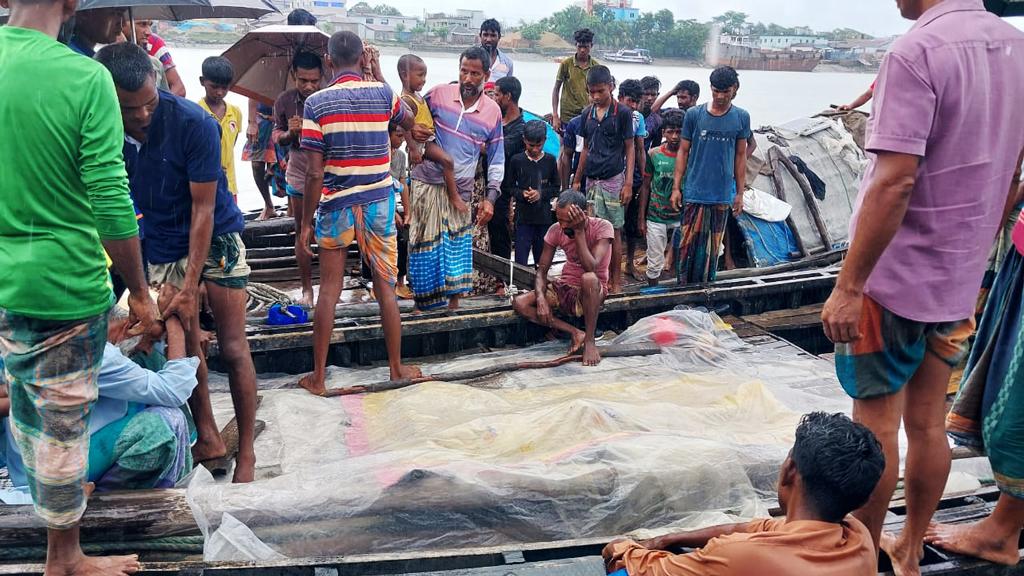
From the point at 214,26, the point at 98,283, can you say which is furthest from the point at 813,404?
the point at 214,26

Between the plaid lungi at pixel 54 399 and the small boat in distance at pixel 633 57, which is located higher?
the small boat in distance at pixel 633 57

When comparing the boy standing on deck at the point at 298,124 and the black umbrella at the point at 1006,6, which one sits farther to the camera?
the boy standing on deck at the point at 298,124

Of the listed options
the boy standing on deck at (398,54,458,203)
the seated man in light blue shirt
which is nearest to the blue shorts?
A: the boy standing on deck at (398,54,458,203)

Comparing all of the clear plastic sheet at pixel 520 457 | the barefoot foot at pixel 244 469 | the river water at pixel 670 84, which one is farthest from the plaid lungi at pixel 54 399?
the river water at pixel 670 84

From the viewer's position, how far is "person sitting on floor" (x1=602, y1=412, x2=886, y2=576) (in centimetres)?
216

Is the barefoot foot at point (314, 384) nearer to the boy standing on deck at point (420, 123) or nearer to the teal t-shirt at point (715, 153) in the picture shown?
the boy standing on deck at point (420, 123)

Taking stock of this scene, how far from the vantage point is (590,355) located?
209 inches

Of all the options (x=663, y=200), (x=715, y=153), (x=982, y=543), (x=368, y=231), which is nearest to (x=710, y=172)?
(x=715, y=153)

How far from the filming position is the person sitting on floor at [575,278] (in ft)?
17.4

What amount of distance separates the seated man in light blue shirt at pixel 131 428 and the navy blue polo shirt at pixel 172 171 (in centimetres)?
63

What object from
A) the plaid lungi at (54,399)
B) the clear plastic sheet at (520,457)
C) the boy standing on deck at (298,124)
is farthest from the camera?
the boy standing on deck at (298,124)

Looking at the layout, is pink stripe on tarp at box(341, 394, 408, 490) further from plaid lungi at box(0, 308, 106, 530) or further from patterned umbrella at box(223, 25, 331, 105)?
patterned umbrella at box(223, 25, 331, 105)

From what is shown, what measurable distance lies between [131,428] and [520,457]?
1.57 metres

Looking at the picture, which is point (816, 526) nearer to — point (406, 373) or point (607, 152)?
point (406, 373)
